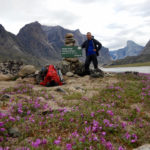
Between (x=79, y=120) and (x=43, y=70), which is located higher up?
(x=43, y=70)

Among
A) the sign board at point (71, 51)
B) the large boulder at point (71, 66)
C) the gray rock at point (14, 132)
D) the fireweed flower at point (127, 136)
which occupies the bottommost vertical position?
the fireweed flower at point (127, 136)

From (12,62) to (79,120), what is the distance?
18.8m

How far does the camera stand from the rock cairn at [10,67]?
67.3 feet

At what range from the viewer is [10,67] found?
69.7 feet

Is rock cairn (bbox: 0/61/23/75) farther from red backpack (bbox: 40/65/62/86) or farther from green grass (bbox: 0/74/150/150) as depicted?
green grass (bbox: 0/74/150/150)

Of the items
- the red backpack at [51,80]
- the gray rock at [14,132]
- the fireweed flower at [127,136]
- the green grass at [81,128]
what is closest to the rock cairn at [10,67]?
the red backpack at [51,80]

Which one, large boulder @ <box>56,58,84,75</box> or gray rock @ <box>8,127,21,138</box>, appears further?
large boulder @ <box>56,58,84,75</box>

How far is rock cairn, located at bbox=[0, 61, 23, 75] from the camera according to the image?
20.5m

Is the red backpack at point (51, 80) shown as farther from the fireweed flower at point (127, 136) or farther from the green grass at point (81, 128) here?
the fireweed flower at point (127, 136)

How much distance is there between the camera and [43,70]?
596 inches

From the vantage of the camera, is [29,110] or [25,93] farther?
[25,93]

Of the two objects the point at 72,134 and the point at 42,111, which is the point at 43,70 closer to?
the point at 42,111

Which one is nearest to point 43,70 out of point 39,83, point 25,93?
point 39,83

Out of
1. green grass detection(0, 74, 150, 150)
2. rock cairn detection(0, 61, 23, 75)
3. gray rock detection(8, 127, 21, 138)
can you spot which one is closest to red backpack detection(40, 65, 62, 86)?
green grass detection(0, 74, 150, 150)
